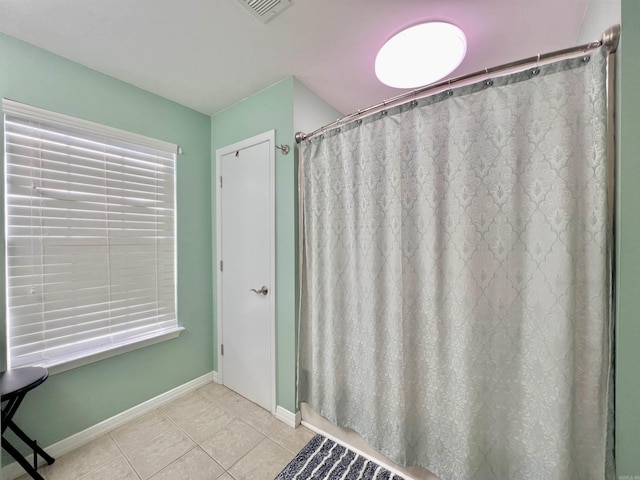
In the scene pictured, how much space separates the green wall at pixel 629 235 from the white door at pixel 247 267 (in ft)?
5.35

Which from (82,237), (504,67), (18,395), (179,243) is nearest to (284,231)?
(179,243)

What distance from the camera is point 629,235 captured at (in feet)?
2.59

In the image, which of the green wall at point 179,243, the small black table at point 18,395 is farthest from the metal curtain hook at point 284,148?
the small black table at point 18,395

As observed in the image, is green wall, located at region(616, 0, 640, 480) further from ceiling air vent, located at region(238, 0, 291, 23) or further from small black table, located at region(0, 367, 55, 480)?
small black table, located at region(0, 367, 55, 480)

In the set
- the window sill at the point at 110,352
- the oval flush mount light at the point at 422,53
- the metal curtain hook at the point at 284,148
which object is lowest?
the window sill at the point at 110,352

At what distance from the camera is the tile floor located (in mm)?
1348

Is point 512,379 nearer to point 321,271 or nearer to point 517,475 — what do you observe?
point 517,475

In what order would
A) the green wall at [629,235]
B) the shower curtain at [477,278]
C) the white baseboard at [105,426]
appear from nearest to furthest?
the green wall at [629,235] < the shower curtain at [477,278] < the white baseboard at [105,426]

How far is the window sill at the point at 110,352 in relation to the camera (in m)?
1.42

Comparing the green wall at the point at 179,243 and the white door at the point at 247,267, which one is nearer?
the green wall at the point at 179,243

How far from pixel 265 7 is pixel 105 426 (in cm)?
266

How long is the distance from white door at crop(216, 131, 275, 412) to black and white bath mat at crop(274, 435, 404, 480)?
0.44m

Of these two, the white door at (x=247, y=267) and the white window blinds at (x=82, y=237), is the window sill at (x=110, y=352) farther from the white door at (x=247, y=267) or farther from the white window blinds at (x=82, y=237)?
the white door at (x=247, y=267)

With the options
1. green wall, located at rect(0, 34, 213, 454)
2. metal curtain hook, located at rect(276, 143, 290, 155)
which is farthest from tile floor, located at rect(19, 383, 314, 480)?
metal curtain hook, located at rect(276, 143, 290, 155)
